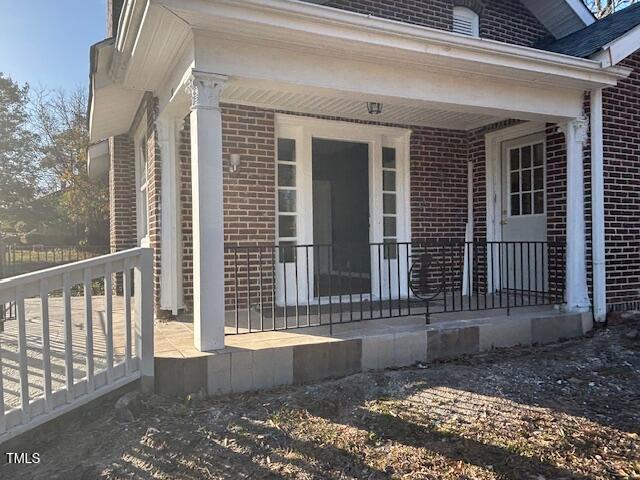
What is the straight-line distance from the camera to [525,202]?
6.21 meters

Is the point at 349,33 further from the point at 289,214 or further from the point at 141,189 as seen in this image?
the point at 141,189

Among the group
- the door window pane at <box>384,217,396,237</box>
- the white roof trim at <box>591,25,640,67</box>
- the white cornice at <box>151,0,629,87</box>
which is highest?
the white roof trim at <box>591,25,640,67</box>

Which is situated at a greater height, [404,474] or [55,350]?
[55,350]

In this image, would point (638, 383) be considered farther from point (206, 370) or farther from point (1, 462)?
point (1, 462)

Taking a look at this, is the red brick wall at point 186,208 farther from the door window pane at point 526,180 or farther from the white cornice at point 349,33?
the door window pane at point 526,180

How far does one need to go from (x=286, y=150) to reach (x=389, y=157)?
56.7 inches

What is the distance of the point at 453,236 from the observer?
6.68 meters

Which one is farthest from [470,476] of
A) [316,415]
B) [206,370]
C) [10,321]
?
[10,321]

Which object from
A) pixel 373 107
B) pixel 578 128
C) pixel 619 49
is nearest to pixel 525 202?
pixel 578 128

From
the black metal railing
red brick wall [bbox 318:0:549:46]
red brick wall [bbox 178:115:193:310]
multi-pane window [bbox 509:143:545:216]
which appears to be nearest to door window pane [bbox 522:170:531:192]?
multi-pane window [bbox 509:143:545:216]

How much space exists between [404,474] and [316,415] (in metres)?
0.84

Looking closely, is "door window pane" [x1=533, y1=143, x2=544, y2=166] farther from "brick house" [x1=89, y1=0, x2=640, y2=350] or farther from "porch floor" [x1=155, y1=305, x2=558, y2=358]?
"porch floor" [x1=155, y1=305, x2=558, y2=358]

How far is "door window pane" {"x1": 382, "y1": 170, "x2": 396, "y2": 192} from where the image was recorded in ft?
21.0

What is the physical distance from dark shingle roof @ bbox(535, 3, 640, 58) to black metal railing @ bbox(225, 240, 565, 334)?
2112mm
